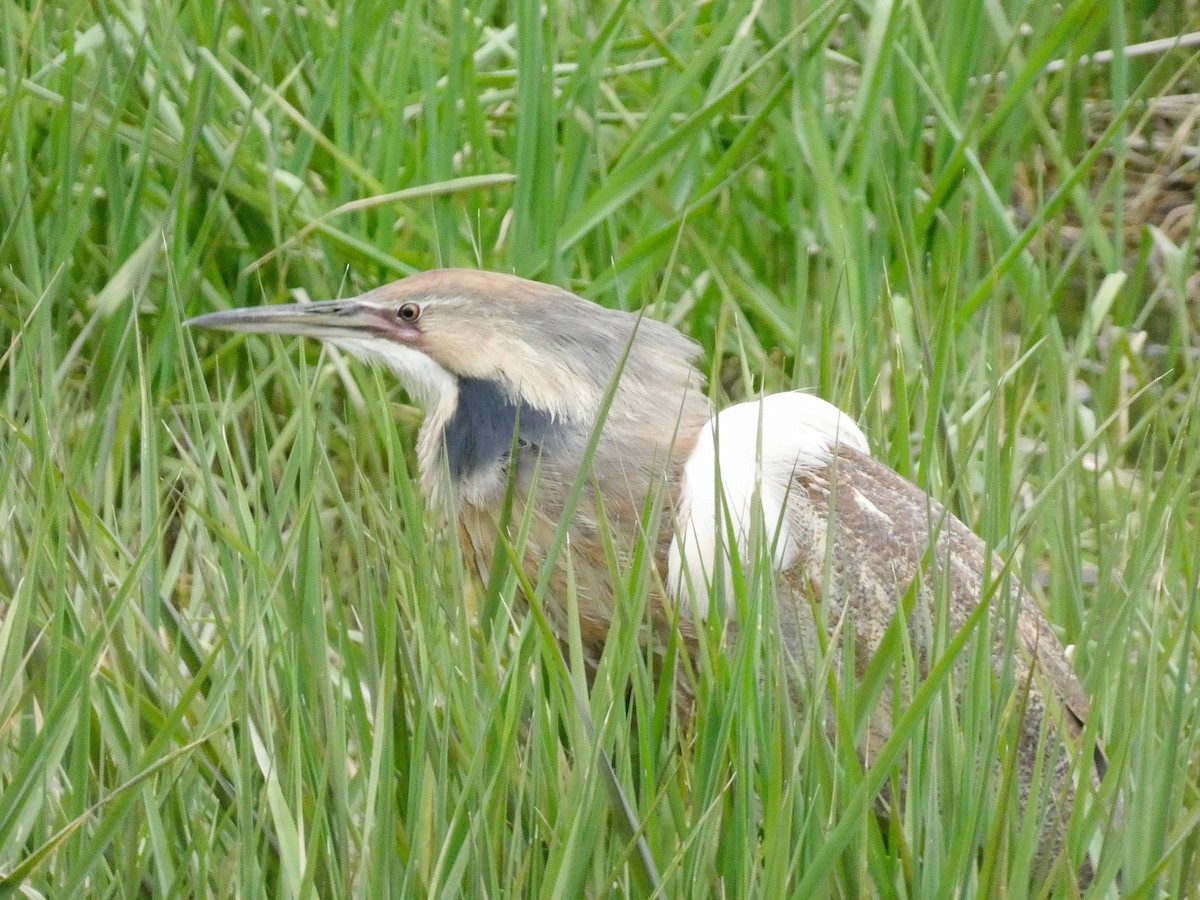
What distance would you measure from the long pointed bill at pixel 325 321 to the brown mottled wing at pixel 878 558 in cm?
47

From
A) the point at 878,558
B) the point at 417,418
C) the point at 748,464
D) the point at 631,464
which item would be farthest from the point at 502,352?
the point at 417,418

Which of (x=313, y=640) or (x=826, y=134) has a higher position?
(x=826, y=134)

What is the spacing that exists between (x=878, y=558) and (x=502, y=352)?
1.45ft

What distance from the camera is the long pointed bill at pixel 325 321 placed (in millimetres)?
1926

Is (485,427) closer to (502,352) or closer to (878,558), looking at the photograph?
(502,352)

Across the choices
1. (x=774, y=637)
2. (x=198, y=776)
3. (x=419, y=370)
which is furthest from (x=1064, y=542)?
(x=198, y=776)

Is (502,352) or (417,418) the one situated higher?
(502,352)

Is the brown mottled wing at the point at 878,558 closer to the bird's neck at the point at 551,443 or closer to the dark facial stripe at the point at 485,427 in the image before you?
the bird's neck at the point at 551,443

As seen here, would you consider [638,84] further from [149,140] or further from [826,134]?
[149,140]

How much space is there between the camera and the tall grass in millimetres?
1290

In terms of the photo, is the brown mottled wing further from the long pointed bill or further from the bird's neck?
the long pointed bill

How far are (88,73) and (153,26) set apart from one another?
158mm

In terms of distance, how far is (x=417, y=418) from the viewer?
252 cm

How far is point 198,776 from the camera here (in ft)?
4.70
